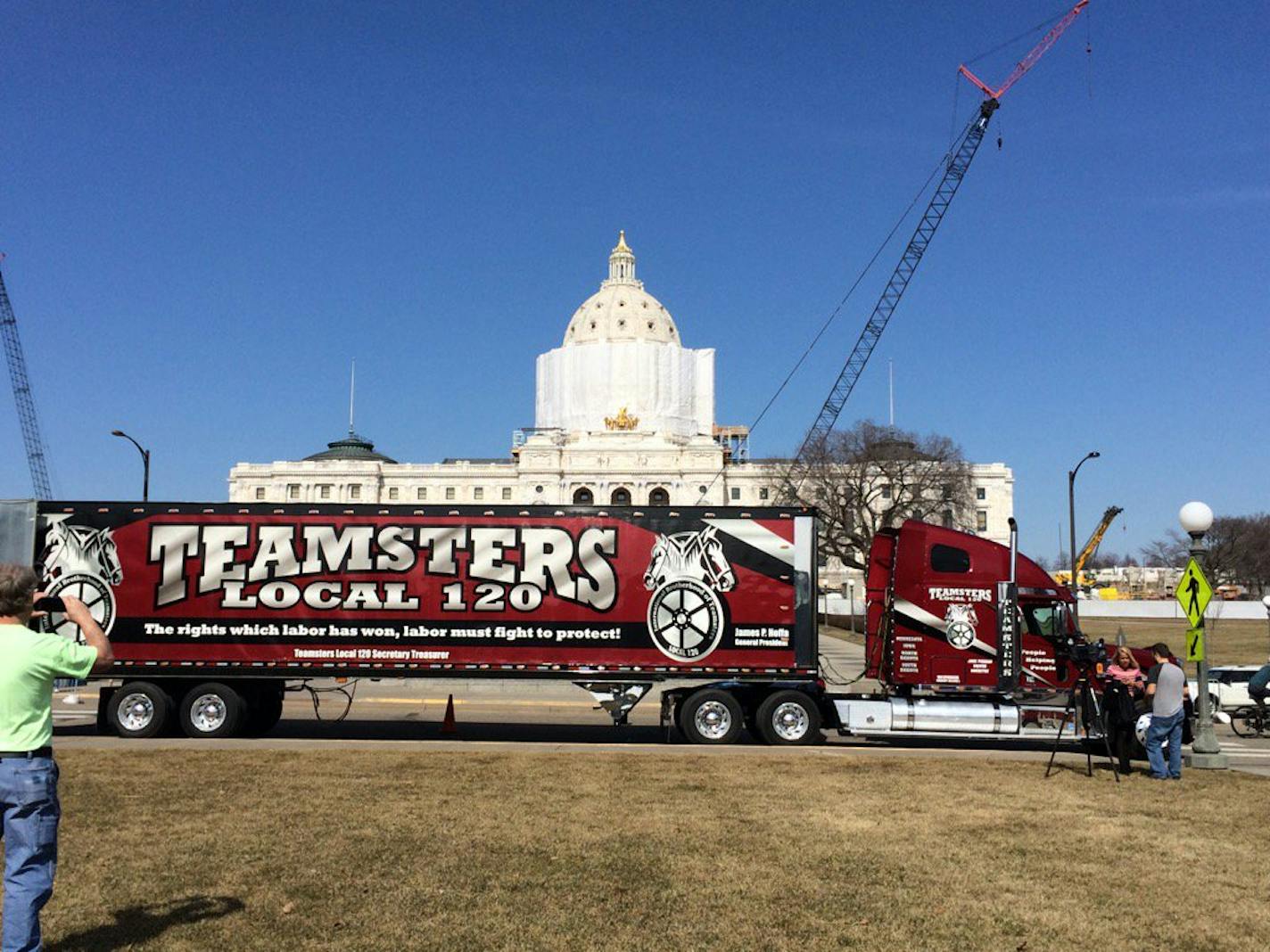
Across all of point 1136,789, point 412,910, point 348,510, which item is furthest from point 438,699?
point 412,910

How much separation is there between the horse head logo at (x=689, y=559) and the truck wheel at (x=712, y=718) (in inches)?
74.0

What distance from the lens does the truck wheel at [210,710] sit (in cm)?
1842

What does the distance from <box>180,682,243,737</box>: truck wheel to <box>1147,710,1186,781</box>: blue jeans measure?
13.8 m

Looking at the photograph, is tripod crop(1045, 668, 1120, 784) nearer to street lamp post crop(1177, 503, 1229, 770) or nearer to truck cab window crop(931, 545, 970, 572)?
street lamp post crop(1177, 503, 1229, 770)

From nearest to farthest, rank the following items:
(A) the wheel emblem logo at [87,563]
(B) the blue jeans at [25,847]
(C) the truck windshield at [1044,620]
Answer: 1. (B) the blue jeans at [25,847]
2. (C) the truck windshield at [1044,620]
3. (A) the wheel emblem logo at [87,563]

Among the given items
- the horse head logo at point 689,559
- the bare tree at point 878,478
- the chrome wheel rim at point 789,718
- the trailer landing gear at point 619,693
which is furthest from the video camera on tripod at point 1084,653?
the bare tree at point 878,478

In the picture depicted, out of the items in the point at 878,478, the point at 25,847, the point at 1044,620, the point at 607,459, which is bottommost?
the point at 25,847

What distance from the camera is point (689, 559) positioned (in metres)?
18.6

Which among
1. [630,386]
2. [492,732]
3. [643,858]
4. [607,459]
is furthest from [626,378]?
[643,858]

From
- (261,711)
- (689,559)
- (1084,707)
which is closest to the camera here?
(1084,707)

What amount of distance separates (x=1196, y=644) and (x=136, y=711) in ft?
53.8

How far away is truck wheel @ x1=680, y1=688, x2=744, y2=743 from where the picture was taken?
60.3 feet

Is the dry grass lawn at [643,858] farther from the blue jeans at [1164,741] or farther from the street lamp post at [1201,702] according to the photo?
the street lamp post at [1201,702]

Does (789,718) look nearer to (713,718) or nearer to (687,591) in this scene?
(713,718)
